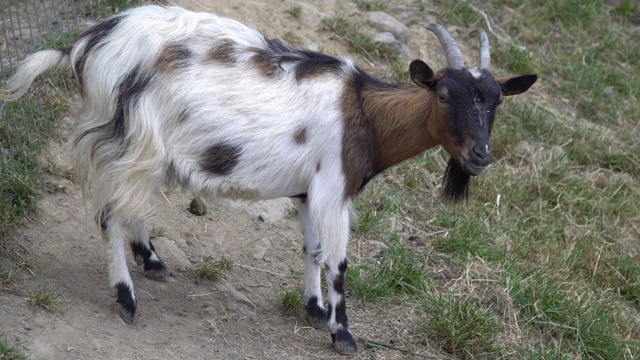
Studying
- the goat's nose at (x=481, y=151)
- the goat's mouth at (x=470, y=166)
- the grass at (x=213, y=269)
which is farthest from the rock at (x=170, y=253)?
the goat's nose at (x=481, y=151)

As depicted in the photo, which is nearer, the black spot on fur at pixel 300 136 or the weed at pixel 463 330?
the black spot on fur at pixel 300 136

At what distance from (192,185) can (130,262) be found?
935mm

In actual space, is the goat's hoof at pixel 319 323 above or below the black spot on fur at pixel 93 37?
below

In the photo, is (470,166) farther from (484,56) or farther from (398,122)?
(484,56)

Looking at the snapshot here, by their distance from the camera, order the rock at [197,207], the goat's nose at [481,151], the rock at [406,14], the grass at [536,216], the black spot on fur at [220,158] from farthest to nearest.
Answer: the rock at [406,14]
the rock at [197,207]
the grass at [536,216]
the black spot on fur at [220,158]
the goat's nose at [481,151]

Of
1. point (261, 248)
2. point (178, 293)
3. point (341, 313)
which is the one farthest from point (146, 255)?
point (341, 313)

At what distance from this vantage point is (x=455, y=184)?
505cm

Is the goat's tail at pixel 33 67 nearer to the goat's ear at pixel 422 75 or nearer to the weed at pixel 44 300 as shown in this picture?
the weed at pixel 44 300

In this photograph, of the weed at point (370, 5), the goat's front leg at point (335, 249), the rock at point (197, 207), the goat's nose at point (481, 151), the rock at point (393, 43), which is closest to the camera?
the goat's nose at point (481, 151)

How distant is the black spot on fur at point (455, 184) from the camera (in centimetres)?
500

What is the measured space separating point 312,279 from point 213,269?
0.59 meters

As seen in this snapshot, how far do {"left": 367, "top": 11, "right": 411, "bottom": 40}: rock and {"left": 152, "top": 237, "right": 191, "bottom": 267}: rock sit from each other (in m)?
3.40

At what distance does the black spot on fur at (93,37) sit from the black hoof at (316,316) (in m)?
1.65

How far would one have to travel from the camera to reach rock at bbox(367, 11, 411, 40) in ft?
26.9
